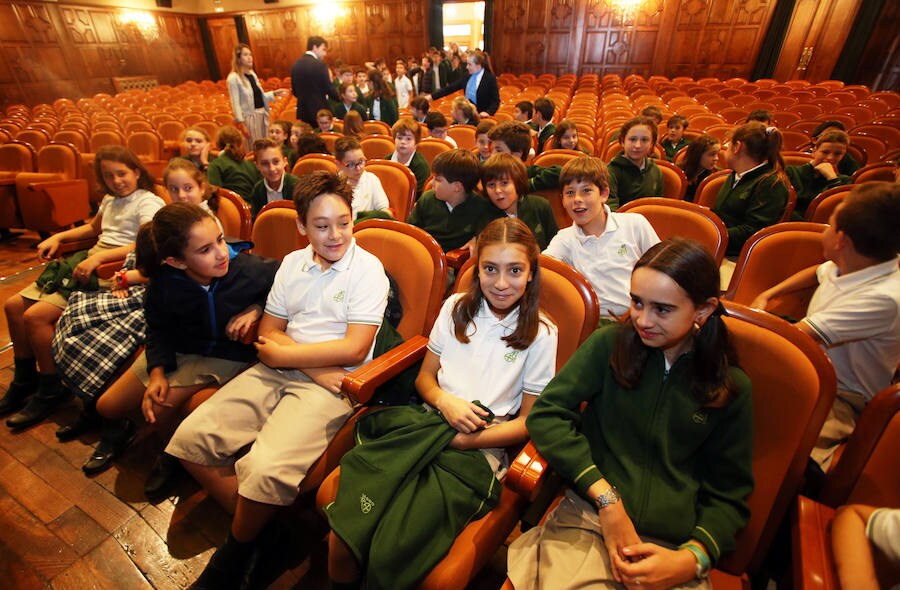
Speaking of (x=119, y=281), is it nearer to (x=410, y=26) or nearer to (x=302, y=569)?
(x=302, y=569)

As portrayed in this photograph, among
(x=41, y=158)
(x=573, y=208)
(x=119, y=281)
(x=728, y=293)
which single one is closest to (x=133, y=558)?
(x=119, y=281)

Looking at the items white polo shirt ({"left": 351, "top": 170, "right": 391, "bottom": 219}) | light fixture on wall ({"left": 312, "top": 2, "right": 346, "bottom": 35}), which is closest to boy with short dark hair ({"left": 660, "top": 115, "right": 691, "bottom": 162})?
white polo shirt ({"left": 351, "top": 170, "right": 391, "bottom": 219})

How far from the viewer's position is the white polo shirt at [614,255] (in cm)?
183

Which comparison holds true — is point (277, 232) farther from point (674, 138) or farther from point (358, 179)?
point (674, 138)

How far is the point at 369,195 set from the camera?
9.29 ft

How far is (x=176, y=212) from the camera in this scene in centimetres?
152

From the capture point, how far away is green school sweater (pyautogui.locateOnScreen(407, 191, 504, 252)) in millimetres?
2422

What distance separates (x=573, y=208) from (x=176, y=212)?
163 centimetres

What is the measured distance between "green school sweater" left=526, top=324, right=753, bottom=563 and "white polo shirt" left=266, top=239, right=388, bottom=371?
75 cm

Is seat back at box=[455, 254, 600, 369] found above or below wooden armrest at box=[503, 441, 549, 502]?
above

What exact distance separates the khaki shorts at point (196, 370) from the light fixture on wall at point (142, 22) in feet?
55.7

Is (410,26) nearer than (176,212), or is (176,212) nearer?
(176,212)

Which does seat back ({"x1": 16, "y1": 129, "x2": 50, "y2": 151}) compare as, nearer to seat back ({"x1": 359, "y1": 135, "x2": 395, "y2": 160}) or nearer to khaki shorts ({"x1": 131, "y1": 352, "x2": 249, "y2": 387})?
seat back ({"x1": 359, "y1": 135, "x2": 395, "y2": 160})

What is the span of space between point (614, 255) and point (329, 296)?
126cm
